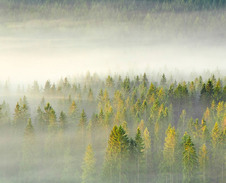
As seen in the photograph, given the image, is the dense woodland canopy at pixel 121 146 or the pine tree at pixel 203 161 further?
the pine tree at pixel 203 161

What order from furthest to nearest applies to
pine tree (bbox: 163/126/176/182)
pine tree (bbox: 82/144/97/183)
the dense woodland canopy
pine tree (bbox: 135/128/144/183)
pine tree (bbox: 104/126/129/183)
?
pine tree (bbox: 163/126/176/182) → pine tree (bbox: 82/144/97/183) → pine tree (bbox: 135/128/144/183) → the dense woodland canopy → pine tree (bbox: 104/126/129/183)

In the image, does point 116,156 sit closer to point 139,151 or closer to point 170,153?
point 139,151

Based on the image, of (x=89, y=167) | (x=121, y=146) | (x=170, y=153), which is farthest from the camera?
(x=170, y=153)

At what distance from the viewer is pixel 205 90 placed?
579ft

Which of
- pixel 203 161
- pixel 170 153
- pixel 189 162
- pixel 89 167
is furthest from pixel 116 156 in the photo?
pixel 203 161

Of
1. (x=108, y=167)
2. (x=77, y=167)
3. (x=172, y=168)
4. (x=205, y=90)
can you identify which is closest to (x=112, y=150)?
(x=108, y=167)

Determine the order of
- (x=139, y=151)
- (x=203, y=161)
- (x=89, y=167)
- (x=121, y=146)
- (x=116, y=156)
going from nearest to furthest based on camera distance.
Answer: (x=121, y=146) < (x=116, y=156) < (x=139, y=151) < (x=203, y=161) < (x=89, y=167)

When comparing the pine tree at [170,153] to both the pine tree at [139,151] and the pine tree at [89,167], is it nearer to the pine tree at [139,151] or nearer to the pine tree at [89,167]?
the pine tree at [139,151]

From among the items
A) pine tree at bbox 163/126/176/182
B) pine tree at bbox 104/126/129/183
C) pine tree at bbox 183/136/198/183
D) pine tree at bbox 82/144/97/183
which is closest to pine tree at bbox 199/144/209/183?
pine tree at bbox 183/136/198/183

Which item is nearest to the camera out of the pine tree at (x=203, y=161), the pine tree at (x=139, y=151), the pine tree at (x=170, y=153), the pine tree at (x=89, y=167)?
the pine tree at (x=139, y=151)

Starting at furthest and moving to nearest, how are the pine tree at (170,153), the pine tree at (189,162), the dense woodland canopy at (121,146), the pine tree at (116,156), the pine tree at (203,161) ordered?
1. the pine tree at (170,153)
2. the pine tree at (203,161)
3. the dense woodland canopy at (121,146)
4. the pine tree at (189,162)
5. the pine tree at (116,156)

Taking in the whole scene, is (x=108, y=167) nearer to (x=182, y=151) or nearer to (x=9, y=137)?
(x=182, y=151)

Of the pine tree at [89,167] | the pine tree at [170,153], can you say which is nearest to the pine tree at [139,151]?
the pine tree at [170,153]

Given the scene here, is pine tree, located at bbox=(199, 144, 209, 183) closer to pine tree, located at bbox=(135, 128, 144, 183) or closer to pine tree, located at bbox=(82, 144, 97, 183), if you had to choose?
pine tree, located at bbox=(135, 128, 144, 183)
